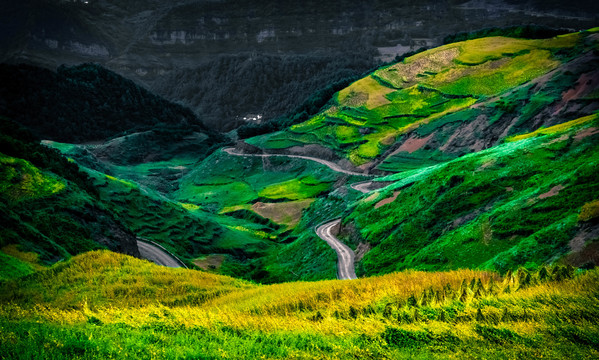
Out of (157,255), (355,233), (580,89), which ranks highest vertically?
(580,89)

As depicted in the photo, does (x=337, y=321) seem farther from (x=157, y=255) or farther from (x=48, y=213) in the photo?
(x=157, y=255)

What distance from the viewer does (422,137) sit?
77.5 m

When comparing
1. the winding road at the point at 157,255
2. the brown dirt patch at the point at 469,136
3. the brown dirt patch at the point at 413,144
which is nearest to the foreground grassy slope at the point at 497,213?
the winding road at the point at 157,255

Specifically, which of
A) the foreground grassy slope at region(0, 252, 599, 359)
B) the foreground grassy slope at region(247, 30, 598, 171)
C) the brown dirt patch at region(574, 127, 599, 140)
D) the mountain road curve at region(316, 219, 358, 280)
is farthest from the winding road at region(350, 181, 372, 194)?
the foreground grassy slope at region(0, 252, 599, 359)

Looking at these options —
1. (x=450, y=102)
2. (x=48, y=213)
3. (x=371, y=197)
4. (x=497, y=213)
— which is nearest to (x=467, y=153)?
(x=450, y=102)

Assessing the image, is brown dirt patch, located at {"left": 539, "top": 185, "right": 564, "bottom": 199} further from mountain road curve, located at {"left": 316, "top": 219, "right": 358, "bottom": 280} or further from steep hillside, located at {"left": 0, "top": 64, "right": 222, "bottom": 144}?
steep hillside, located at {"left": 0, "top": 64, "right": 222, "bottom": 144}

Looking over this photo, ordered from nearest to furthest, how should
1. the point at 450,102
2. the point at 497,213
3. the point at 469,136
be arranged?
the point at 497,213 → the point at 469,136 → the point at 450,102

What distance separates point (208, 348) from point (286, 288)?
6978mm

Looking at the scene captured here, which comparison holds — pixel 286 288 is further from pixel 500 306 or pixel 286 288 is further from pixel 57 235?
pixel 57 235

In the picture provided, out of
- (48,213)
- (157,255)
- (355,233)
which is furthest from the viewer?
(157,255)

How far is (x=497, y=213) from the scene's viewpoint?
27.2m

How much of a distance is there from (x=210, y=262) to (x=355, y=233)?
17.0 m

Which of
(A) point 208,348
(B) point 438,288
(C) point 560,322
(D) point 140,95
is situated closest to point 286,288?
(B) point 438,288

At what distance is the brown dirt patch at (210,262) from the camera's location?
4984 centimetres
